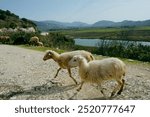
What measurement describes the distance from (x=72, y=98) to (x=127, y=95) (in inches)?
81.5

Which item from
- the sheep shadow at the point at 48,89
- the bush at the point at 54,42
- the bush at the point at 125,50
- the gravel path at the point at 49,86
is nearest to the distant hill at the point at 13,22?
the bush at the point at 54,42

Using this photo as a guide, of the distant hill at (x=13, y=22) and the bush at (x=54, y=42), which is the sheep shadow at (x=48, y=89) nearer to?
the bush at (x=54, y=42)

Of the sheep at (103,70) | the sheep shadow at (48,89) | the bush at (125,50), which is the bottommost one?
the bush at (125,50)

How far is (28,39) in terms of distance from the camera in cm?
4312

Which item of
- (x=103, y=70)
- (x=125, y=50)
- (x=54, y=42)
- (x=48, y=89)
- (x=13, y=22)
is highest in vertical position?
(x=13, y=22)

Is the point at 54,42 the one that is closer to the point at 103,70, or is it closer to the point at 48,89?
the point at 48,89

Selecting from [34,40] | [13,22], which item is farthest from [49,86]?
[13,22]

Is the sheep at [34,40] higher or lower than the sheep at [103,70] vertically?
lower

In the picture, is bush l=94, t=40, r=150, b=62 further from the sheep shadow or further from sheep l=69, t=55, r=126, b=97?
sheep l=69, t=55, r=126, b=97

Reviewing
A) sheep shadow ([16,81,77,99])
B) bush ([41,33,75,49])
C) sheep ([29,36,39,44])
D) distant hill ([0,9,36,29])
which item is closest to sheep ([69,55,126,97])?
sheep shadow ([16,81,77,99])

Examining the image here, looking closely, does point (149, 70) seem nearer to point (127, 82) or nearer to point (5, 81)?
point (127, 82)

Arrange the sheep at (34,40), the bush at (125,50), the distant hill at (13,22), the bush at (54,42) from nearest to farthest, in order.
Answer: the bush at (125,50), the sheep at (34,40), the bush at (54,42), the distant hill at (13,22)

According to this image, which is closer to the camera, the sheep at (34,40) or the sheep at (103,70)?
the sheep at (103,70)

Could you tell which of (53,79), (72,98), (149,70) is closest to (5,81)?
(53,79)
